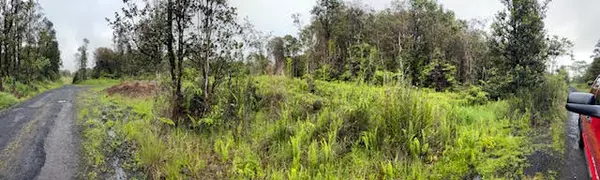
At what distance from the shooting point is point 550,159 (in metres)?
5.55

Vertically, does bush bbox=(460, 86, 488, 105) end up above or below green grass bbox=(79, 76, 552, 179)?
above

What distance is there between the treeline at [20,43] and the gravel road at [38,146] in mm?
9329

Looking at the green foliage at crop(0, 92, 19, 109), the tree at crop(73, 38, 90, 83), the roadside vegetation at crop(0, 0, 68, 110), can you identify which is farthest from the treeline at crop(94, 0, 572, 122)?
the tree at crop(73, 38, 90, 83)

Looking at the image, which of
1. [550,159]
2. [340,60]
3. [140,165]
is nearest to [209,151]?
[140,165]

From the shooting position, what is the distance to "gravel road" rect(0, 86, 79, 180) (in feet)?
17.2

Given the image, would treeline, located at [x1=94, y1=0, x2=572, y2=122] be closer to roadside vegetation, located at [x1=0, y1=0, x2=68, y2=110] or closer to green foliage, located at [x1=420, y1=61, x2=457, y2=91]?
green foliage, located at [x1=420, y1=61, x2=457, y2=91]

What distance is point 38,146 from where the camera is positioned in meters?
6.74

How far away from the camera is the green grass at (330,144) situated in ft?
16.2

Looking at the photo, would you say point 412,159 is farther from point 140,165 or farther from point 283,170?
point 140,165

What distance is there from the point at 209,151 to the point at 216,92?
9.18ft

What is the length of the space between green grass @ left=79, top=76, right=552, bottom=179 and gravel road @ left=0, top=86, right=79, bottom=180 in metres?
0.38

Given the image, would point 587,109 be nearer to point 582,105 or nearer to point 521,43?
point 582,105

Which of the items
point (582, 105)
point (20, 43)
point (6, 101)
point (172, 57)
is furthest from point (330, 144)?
point (20, 43)

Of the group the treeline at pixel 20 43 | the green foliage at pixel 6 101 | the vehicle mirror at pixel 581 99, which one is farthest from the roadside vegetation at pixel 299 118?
the treeline at pixel 20 43
